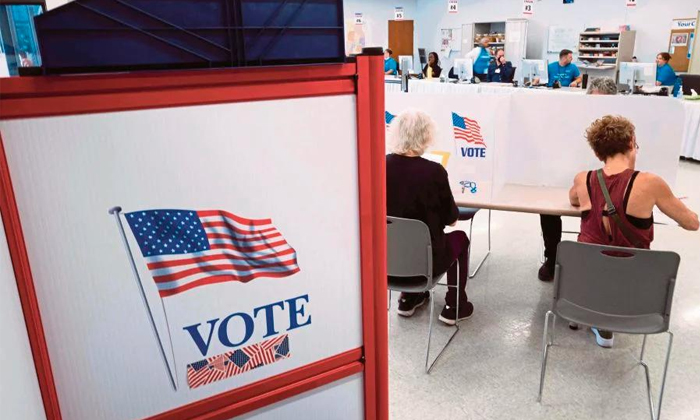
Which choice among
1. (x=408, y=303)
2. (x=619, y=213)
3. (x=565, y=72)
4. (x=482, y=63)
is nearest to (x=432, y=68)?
(x=482, y=63)

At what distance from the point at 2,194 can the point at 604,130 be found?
227 cm

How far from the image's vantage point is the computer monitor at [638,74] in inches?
248

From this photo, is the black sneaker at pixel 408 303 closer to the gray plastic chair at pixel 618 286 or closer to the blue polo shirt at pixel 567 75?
the gray plastic chair at pixel 618 286

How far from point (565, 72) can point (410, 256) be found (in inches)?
282

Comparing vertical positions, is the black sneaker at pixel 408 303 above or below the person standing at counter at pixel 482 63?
below

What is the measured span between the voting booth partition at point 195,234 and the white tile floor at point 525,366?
143 cm

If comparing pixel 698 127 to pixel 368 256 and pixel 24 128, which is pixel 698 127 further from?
pixel 24 128

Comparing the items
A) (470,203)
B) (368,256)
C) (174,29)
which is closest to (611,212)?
(470,203)

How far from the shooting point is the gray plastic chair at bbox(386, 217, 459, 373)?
2.22 m

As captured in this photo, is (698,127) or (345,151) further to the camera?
(698,127)

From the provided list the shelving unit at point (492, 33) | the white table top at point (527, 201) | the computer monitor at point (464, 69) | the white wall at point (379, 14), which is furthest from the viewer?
the white wall at point (379, 14)

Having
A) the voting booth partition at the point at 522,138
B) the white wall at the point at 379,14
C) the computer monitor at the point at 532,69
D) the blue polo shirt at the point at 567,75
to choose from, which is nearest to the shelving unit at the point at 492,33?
the white wall at the point at 379,14

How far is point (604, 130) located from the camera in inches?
87.9

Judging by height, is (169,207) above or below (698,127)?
above
